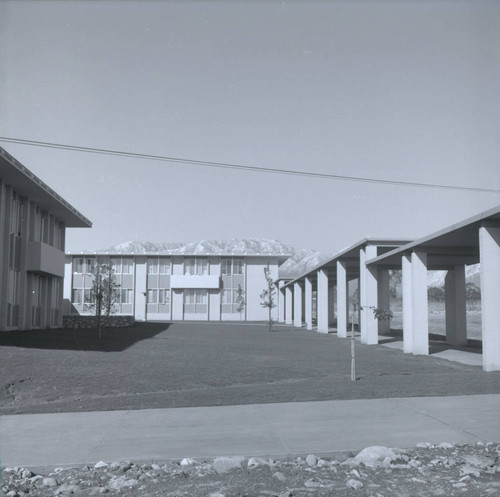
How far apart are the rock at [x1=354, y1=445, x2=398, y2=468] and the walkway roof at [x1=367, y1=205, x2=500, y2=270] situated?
954 centimetres

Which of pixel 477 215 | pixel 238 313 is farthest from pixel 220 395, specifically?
pixel 238 313

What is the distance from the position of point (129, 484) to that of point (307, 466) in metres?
2.01

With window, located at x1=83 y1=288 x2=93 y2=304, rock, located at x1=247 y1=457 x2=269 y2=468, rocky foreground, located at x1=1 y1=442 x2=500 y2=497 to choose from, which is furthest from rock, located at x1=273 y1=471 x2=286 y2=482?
window, located at x1=83 y1=288 x2=93 y2=304

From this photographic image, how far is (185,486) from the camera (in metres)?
6.18

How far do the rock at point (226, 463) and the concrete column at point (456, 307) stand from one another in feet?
79.9

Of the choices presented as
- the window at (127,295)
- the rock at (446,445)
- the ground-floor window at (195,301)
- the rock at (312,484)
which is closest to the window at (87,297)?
the window at (127,295)

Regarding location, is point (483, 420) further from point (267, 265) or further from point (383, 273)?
point (267, 265)

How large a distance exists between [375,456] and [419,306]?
16.7 m

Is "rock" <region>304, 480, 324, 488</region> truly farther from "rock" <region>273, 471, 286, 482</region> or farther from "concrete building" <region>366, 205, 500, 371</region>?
"concrete building" <region>366, 205, 500, 371</region>

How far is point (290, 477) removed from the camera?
254 inches

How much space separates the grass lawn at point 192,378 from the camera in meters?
11.7

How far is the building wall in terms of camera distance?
27344 mm

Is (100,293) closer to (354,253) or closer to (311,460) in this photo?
(354,253)

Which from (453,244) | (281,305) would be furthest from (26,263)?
(281,305)
